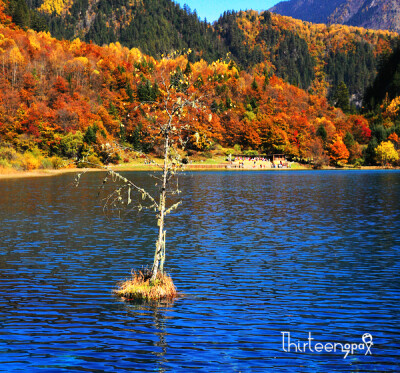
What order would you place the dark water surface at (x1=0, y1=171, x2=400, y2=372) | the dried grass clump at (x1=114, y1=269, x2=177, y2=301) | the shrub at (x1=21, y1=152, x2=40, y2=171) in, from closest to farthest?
the dark water surface at (x1=0, y1=171, x2=400, y2=372) → the dried grass clump at (x1=114, y1=269, x2=177, y2=301) → the shrub at (x1=21, y1=152, x2=40, y2=171)

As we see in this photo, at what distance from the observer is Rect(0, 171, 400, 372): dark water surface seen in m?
→ 16.9

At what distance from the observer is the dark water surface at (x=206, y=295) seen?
16.9m

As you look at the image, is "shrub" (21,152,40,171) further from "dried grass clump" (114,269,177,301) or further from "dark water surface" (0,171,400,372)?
"dried grass clump" (114,269,177,301)

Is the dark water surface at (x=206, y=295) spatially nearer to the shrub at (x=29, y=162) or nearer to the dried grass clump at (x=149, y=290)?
the dried grass clump at (x=149, y=290)

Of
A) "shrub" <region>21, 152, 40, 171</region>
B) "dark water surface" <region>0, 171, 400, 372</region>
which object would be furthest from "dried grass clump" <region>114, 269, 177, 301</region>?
"shrub" <region>21, 152, 40, 171</region>

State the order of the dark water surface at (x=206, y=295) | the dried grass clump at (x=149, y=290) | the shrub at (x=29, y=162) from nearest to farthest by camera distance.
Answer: the dark water surface at (x=206, y=295)
the dried grass clump at (x=149, y=290)
the shrub at (x=29, y=162)

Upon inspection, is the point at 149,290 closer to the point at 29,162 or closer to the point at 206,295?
the point at 206,295

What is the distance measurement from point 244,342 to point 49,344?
21.9 feet

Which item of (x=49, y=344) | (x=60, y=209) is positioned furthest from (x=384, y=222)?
(x=49, y=344)

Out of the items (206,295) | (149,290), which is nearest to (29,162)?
(206,295)

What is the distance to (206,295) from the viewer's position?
2506 centimetres

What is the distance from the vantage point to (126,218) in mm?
56625

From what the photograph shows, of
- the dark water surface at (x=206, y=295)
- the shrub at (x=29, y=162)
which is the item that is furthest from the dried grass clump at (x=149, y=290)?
the shrub at (x=29, y=162)

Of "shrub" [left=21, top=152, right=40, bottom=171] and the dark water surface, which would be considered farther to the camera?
"shrub" [left=21, top=152, right=40, bottom=171]
